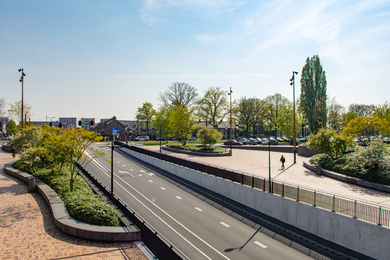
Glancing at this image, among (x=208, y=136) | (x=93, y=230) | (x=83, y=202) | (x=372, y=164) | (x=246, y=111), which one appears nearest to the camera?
(x=93, y=230)

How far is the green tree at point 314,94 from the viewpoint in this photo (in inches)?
2232

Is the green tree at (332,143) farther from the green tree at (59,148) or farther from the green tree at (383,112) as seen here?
the green tree at (383,112)

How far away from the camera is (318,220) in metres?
13.7

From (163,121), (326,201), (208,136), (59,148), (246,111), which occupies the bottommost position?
(326,201)

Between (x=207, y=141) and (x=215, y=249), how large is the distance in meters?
32.4

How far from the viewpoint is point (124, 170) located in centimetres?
3184

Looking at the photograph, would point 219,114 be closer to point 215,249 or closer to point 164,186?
point 164,186

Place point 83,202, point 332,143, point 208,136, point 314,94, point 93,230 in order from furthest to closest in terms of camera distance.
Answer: point 314,94 < point 208,136 < point 332,143 < point 83,202 < point 93,230

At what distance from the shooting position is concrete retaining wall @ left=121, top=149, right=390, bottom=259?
11.3 meters

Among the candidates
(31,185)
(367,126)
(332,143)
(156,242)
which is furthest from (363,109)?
(31,185)

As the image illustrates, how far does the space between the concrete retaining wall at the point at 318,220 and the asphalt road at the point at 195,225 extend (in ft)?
7.00

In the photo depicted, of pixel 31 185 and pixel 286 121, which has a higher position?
pixel 286 121

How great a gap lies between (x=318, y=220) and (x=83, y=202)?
13.5m

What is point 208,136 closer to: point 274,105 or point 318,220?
point 318,220
